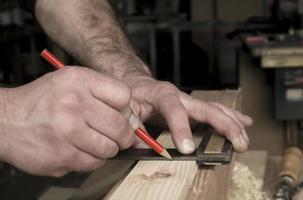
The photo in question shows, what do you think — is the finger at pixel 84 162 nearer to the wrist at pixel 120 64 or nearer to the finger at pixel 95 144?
the finger at pixel 95 144

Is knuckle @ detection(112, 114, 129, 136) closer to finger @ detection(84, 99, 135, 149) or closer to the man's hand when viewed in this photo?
finger @ detection(84, 99, 135, 149)

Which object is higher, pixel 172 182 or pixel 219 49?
pixel 172 182

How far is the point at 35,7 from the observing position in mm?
1824

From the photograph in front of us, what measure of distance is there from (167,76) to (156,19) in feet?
2.20

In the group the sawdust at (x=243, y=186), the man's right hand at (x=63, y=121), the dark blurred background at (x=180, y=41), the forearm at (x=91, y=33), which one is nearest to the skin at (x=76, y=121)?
the man's right hand at (x=63, y=121)

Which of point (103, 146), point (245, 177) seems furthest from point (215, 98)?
point (103, 146)

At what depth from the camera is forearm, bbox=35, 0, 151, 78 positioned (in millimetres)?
1419

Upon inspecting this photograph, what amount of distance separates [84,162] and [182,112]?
219 millimetres

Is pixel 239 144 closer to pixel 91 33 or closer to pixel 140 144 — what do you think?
pixel 140 144

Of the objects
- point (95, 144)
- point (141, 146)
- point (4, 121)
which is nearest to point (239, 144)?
point (141, 146)

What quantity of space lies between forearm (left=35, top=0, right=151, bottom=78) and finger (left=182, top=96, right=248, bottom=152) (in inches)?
11.7

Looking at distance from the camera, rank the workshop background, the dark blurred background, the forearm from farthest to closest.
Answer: the dark blurred background < the workshop background < the forearm

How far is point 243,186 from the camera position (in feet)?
3.97

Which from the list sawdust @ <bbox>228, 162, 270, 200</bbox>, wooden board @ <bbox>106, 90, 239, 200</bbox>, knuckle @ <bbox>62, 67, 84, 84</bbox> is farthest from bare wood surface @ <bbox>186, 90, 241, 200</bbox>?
knuckle @ <bbox>62, 67, 84, 84</bbox>
